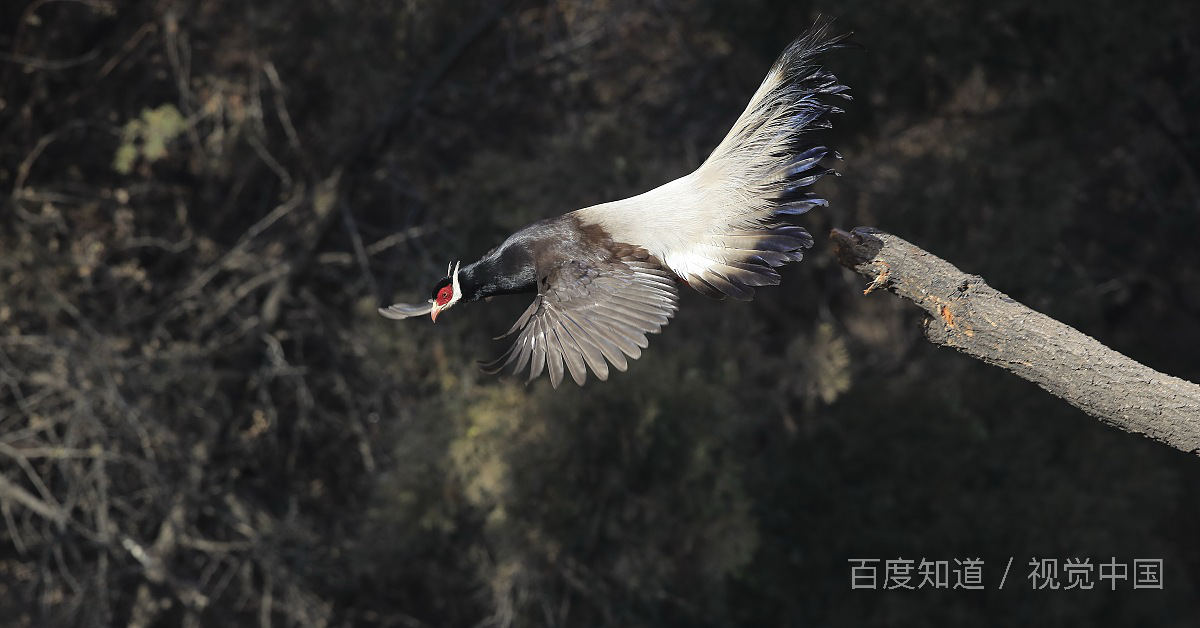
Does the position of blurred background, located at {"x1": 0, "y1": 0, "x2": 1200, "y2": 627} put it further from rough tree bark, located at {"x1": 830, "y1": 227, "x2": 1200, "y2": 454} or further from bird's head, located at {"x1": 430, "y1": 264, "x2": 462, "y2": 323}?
rough tree bark, located at {"x1": 830, "y1": 227, "x2": 1200, "y2": 454}

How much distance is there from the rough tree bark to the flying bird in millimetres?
401

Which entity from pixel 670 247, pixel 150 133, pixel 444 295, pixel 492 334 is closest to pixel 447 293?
pixel 444 295

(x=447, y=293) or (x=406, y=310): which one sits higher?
(x=447, y=293)

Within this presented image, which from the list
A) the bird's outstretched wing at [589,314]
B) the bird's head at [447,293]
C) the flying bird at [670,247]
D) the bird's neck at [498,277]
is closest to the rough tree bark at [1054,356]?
the flying bird at [670,247]

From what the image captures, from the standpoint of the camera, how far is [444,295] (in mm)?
3543

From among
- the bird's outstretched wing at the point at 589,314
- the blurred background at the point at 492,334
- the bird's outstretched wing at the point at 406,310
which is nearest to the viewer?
the bird's outstretched wing at the point at 589,314

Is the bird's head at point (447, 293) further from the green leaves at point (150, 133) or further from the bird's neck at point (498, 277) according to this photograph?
the green leaves at point (150, 133)

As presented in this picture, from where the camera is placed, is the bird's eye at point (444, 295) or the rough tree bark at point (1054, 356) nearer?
the rough tree bark at point (1054, 356)

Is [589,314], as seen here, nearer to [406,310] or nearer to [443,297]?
[443,297]

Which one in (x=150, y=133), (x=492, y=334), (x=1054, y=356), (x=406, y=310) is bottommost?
(x=492, y=334)

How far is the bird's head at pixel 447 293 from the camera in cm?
353

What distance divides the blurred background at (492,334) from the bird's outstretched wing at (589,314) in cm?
321

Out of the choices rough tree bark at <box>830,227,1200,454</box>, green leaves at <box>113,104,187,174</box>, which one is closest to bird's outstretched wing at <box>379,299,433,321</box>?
rough tree bark at <box>830,227,1200,454</box>

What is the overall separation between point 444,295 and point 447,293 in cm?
1
